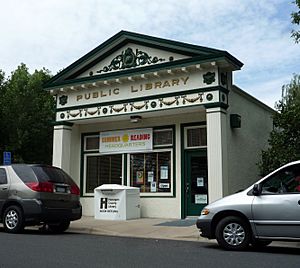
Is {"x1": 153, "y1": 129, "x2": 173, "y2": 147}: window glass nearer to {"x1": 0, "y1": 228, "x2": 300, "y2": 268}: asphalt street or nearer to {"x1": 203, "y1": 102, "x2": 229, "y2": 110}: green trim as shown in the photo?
{"x1": 203, "y1": 102, "x2": 229, "y2": 110}: green trim

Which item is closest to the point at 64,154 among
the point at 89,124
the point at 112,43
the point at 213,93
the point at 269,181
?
the point at 89,124

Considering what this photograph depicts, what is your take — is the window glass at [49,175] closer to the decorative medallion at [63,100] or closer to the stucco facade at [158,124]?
the stucco facade at [158,124]

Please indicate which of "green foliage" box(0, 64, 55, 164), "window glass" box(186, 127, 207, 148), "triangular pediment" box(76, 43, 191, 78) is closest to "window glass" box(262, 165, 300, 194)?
"window glass" box(186, 127, 207, 148)

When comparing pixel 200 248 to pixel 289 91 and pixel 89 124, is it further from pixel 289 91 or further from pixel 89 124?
pixel 289 91

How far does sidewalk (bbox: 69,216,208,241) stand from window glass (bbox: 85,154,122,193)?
8.94ft

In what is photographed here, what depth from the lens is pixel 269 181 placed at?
29.5 ft

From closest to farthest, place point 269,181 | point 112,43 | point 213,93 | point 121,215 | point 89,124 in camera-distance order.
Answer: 1. point 269,181
2. point 213,93
3. point 121,215
4. point 112,43
5. point 89,124

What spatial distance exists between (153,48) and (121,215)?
560 cm

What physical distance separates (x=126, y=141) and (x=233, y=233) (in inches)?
330

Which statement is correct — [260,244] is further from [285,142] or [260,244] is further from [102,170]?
[102,170]

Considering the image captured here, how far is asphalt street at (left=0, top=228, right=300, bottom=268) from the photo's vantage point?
7176mm

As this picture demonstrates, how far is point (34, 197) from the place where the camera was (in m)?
11.1

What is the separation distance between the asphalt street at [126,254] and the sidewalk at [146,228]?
0.89m

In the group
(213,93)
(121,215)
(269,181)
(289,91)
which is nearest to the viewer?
(269,181)
